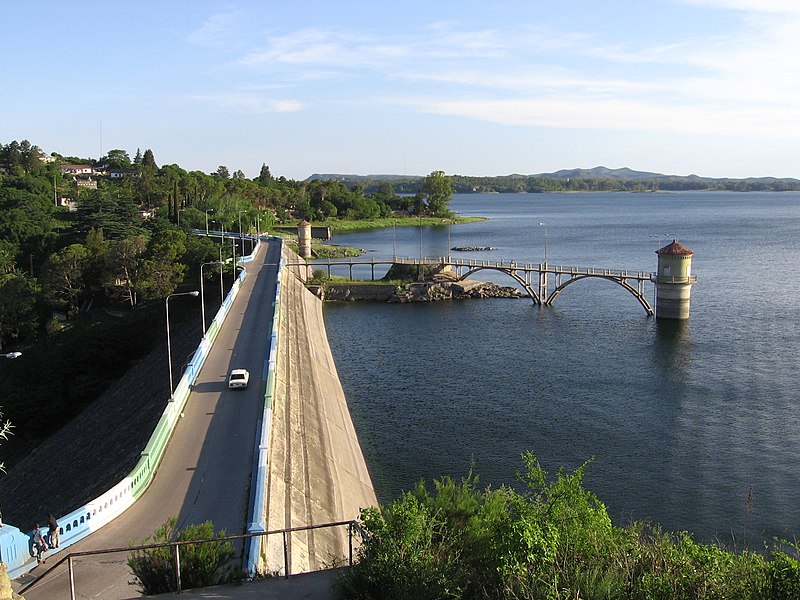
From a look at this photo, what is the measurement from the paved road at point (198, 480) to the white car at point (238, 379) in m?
0.38

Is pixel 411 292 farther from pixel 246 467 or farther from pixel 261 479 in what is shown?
pixel 261 479

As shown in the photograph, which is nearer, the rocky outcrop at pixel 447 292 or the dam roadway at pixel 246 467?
the dam roadway at pixel 246 467

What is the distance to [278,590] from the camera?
14164mm

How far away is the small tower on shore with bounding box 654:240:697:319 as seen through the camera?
62500mm

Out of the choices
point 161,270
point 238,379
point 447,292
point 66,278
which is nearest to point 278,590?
point 238,379

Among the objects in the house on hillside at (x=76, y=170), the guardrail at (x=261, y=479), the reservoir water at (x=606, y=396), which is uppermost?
the house on hillside at (x=76, y=170)

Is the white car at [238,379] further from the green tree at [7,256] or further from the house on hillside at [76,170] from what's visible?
the house on hillside at [76,170]

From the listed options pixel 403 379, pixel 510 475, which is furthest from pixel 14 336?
pixel 510 475

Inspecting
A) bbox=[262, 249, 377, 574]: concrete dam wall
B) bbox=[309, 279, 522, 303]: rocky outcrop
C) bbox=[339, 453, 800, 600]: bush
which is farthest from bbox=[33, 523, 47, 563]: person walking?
bbox=[309, 279, 522, 303]: rocky outcrop

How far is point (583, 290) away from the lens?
263 feet

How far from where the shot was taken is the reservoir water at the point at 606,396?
29672 millimetres

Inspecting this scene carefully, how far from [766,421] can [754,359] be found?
1269 centimetres

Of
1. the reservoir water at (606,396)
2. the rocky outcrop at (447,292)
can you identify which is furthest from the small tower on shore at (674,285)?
the rocky outcrop at (447,292)

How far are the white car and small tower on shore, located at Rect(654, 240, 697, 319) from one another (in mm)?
40216
